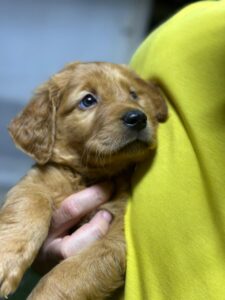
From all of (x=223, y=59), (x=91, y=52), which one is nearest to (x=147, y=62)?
(x=223, y=59)

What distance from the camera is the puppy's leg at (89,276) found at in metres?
1.40

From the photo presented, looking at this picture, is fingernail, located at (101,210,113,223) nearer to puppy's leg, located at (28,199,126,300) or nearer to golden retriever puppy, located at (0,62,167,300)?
golden retriever puppy, located at (0,62,167,300)

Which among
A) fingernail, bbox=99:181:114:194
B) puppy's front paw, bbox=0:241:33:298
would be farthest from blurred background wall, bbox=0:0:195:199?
puppy's front paw, bbox=0:241:33:298

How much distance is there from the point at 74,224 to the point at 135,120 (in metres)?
0.43

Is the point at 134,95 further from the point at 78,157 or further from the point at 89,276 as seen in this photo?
the point at 89,276

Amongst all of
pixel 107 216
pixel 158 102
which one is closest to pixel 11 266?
pixel 107 216

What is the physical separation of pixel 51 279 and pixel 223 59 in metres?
0.80

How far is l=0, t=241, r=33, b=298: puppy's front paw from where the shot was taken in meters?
1.41

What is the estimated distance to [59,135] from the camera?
1.79 metres

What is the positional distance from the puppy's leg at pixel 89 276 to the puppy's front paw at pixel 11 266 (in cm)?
7

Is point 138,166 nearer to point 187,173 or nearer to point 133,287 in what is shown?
point 187,173

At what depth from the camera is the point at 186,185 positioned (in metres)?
1.31

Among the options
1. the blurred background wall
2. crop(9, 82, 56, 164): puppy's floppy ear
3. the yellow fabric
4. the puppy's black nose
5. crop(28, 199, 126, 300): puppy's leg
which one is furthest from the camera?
the blurred background wall

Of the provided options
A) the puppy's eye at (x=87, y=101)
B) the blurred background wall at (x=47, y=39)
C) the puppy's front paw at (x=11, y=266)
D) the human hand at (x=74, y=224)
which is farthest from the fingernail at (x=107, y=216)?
the blurred background wall at (x=47, y=39)
